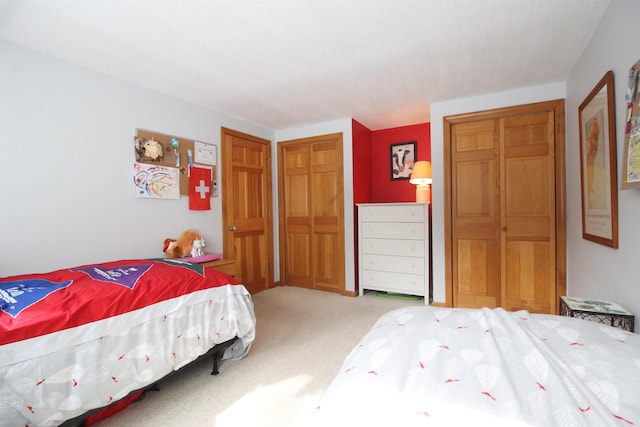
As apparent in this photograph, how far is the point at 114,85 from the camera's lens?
2.52m

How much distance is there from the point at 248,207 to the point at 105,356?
2.58 meters

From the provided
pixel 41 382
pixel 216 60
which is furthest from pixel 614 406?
pixel 216 60

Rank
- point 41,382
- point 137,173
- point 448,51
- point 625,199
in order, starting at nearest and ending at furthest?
point 41,382 → point 625,199 → point 448,51 → point 137,173

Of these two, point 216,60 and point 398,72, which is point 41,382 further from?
point 398,72

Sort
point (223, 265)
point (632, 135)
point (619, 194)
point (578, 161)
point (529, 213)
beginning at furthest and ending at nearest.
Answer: point (529, 213), point (223, 265), point (578, 161), point (619, 194), point (632, 135)

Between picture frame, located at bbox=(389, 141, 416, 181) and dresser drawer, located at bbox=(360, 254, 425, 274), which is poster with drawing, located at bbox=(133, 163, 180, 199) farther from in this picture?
picture frame, located at bbox=(389, 141, 416, 181)

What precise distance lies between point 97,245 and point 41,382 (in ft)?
4.65

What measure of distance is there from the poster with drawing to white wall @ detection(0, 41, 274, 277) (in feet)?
0.20

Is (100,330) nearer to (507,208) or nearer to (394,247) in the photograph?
(394,247)

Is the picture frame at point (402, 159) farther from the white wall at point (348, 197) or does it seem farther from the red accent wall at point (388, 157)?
the white wall at point (348, 197)

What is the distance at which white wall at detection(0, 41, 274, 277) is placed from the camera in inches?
77.9

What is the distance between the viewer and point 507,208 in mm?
3053

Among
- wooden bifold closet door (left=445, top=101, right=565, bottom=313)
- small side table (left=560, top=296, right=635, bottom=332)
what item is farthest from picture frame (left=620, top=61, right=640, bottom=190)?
wooden bifold closet door (left=445, top=101, right=565, bottom=313)

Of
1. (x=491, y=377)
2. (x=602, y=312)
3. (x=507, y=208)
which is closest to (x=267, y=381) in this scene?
(x=491, y=377)
